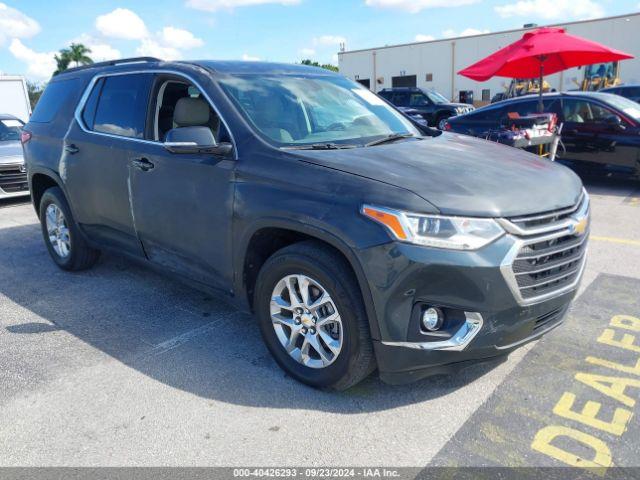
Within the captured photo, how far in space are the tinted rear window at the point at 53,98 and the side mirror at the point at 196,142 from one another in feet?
7.06

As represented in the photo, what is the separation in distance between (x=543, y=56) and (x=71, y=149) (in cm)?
825

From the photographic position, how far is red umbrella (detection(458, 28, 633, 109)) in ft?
29.5

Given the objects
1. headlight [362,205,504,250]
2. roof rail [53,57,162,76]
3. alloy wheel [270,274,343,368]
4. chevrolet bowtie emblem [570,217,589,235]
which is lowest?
alloy wheel [270,274,343,368]

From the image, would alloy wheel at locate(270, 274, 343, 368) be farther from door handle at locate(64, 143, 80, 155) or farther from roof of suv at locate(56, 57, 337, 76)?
door handle at locate(64, 143, 80, 155)

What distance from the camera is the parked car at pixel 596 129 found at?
8180 millimetres

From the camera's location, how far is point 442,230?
2.56m

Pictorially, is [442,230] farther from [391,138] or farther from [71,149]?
[71,149]

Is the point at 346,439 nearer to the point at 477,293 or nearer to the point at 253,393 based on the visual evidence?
the point at 253,393

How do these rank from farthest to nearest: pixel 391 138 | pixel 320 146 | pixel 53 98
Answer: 1. pixel 53 98
2. pixel 391 138
3. pixel 320 146

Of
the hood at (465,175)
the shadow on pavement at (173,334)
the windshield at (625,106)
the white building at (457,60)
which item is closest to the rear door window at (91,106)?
the shadow on pavement at (173,334)

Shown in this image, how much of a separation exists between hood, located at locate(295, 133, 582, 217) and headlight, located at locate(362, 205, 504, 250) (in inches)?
1.9

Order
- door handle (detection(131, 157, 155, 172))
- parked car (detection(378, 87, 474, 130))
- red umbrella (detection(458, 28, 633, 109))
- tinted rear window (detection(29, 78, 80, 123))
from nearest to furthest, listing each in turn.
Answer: door handle (detection(131, 157, 155, 172)) < tinted rear window (detection(29, 78, 80, 123)) < red umbrella (detection(458, 28, 633, 109)) < parked car (detection(378, 87, 474, 130))

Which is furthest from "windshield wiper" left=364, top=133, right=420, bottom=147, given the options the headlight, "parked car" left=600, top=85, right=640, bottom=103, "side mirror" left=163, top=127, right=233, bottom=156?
"parked car" left=600, top=85, right=640, bottom=103

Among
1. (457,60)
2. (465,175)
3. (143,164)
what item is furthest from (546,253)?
(457,60)
